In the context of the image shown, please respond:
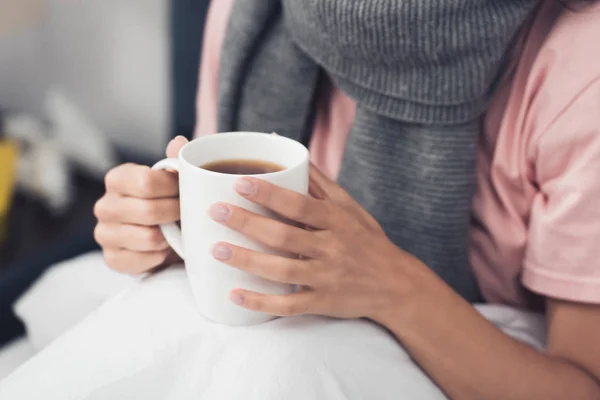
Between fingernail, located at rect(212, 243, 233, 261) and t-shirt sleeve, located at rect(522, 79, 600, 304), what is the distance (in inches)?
13.2

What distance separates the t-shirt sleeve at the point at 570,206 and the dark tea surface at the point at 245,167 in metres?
0.28

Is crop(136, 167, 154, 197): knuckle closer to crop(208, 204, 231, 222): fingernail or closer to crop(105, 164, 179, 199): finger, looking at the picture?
crop(105, 164, 179, 199): finger

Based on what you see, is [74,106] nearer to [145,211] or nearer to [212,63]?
[212,63]

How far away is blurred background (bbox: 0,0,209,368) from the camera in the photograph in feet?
3.65

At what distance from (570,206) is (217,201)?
34 centimetres

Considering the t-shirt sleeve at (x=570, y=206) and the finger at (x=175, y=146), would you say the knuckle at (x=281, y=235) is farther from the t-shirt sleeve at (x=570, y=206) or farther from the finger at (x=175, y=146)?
the t-shirt sleeve at (x=570, y=206)

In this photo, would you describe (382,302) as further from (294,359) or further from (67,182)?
(67,182)

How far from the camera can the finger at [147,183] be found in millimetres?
507

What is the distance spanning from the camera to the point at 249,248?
0.43 metres

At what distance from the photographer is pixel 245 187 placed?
1.31ft

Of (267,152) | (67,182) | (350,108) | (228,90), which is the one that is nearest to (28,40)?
(67,182)

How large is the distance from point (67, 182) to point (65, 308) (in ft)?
1.85

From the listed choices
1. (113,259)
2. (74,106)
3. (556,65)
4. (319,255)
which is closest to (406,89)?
(556,65)

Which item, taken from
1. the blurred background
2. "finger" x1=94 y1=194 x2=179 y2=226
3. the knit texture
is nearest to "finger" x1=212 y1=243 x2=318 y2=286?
"finger" x1=94 y1=194 x2=179 y2=226
